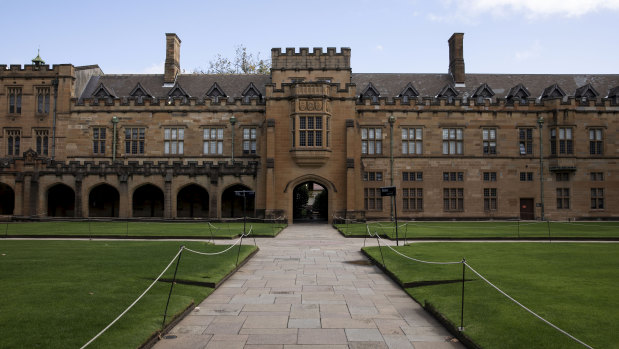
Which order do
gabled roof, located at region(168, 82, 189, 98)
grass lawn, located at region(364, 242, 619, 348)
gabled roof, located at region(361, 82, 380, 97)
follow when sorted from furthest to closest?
gabled roof, located at region(168, 82, 189, 98) → gabled roof, located at region(361, 82, 380, 97) → grass lawn, located at region(364, 242, 619, 348)

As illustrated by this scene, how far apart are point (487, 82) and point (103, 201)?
1475 inches

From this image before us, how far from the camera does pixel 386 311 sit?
966 centimetres

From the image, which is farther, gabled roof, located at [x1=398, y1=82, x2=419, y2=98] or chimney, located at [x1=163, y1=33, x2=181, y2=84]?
chimney, located at [x1=163, y1=33, x2=181, y2=84]

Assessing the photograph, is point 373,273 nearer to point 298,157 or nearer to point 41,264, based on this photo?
point 41,264

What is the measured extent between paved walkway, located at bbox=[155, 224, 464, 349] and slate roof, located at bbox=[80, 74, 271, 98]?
3401 centimetres

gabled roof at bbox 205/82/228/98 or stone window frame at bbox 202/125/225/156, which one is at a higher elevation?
gabled roof at bbox 205/82/228/98

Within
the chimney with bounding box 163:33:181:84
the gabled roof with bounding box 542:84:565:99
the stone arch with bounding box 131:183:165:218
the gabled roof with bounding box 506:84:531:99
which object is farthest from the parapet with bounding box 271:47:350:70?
the gabled roof with bounding box 542:84:565:99

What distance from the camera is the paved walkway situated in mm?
7621

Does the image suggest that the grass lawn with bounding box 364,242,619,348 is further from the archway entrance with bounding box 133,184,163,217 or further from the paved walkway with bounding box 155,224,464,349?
the archway entrance with bounding box 133,184,163,217

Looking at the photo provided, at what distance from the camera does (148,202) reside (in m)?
42.1

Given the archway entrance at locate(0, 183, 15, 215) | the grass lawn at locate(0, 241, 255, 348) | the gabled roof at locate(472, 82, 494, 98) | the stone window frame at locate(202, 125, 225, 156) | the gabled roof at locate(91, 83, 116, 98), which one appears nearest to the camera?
the grass lawn at locate(0, 241, 255, 348)

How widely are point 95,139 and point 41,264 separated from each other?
32468 millimetres

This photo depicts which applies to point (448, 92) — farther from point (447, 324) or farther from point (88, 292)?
point (88, 292)

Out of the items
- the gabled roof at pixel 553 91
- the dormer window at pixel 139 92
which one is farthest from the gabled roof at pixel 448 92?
the dormer window at pixel 139 92
